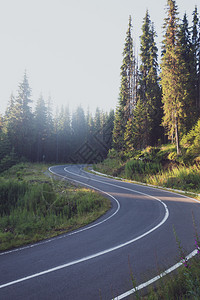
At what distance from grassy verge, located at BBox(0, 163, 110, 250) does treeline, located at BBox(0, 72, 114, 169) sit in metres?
26.5

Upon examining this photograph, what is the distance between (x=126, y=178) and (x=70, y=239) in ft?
55.3

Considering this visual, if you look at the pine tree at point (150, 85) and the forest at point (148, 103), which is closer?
the forest at point (148, 103)

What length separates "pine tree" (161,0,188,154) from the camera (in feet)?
68.6

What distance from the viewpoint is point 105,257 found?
525cm

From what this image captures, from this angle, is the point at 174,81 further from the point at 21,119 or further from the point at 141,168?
the point at 21,119

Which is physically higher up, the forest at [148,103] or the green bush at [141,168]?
the forest at [148,103]

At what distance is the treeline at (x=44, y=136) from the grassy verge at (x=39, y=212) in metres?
26.5

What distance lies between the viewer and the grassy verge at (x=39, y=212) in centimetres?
761

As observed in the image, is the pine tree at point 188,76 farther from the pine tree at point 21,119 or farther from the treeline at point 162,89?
the pine tree at point 21,119

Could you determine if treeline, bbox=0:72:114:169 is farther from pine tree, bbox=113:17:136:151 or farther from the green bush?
the green bush

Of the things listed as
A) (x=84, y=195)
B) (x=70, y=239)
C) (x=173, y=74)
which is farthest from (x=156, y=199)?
(x=173, y=74)

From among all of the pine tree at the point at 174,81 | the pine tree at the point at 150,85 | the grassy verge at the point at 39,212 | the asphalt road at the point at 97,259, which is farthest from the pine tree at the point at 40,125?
the asphalt road at the point at 97,259

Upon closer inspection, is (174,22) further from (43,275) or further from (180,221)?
(43,275)

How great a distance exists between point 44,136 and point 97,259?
5105cm
